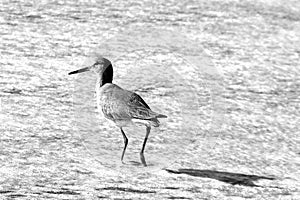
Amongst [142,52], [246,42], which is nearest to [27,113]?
[142,52]

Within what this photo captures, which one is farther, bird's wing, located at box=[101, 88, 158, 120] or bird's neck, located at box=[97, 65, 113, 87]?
bird's neck, located at box=[97, 65, 113, 87]

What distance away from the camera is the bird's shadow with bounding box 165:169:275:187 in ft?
25.8

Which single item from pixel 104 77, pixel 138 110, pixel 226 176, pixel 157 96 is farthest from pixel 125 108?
pixel 157 96

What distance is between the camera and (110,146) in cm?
856

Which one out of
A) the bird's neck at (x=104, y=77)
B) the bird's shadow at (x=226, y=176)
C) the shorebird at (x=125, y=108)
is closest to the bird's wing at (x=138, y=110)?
the shorebird at (x=125, y=108)

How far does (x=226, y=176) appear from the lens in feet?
26.1

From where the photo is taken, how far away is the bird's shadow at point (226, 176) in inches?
309

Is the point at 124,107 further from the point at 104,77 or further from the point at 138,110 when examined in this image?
the point at 104,77

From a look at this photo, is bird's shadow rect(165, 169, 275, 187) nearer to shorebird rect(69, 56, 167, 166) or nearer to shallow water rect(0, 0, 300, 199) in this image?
shallow water rect(0, 0, 300, 199)

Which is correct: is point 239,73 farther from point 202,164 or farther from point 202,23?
point 202,164

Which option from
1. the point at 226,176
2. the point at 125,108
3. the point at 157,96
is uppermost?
the point at 125,108

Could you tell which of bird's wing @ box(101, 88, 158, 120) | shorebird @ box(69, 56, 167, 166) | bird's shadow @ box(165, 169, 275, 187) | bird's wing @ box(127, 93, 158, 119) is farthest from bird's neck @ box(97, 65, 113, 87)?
bird's shadow @ box(165, 169, 275, 187)

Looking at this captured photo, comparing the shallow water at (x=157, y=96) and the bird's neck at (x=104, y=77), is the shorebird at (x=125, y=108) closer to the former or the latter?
the bird's neck at (x=104, y=77)

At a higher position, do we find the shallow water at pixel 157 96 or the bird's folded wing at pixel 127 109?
the bird's folded wing at pixel 127 109
